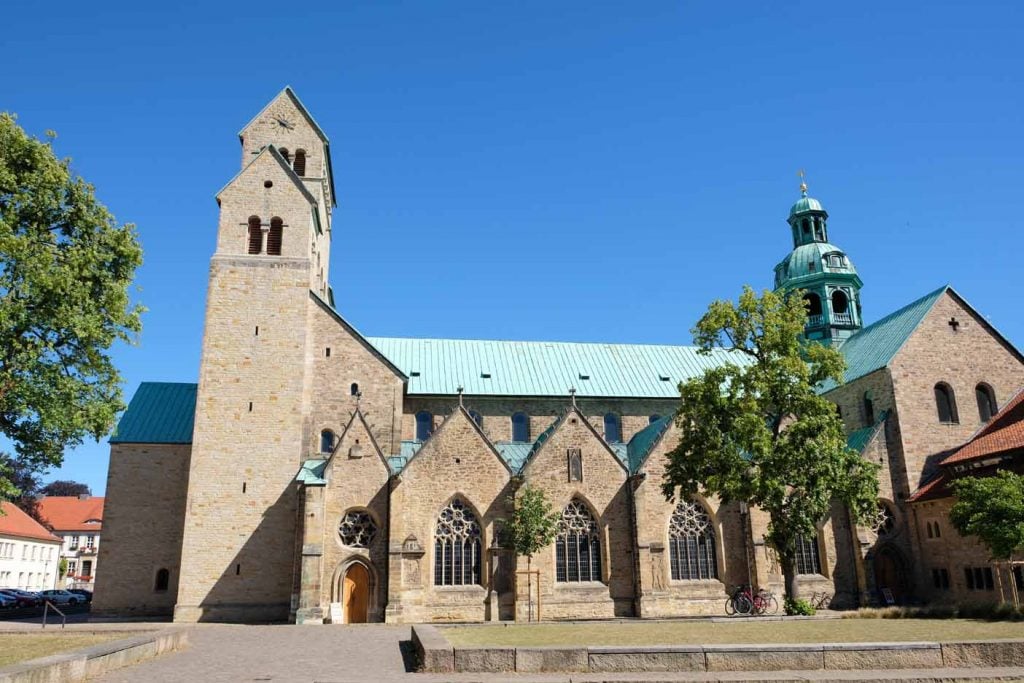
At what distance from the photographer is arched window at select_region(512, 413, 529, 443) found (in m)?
42.3

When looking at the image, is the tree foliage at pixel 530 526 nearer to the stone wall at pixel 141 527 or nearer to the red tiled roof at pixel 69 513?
the stone wall at pixel 141 527

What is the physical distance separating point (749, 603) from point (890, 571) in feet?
30.6

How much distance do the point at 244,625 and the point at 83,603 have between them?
3196cm

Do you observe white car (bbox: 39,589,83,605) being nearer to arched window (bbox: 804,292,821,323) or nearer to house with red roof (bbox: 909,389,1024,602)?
house with red roof (bbox: 909,389,1024,602)

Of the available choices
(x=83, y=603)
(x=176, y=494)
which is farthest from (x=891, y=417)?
(x=83, y=603)

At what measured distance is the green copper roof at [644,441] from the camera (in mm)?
36969

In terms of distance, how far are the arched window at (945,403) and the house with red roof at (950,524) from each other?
5.21ft

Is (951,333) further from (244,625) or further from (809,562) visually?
(244,625)

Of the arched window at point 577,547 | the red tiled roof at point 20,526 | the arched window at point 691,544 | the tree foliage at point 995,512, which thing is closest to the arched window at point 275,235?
the arched window at point 577,547

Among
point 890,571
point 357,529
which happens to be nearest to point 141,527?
point 357,529

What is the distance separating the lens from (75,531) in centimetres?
8912

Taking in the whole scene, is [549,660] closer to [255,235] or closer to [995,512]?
[995,512]

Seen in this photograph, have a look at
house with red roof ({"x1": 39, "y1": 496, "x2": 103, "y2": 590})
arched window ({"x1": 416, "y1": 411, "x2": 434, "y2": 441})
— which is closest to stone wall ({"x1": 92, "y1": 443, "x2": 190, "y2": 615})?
arched window ({"x1": 416, "y1": 411, "x2": 434, "y2": 441})

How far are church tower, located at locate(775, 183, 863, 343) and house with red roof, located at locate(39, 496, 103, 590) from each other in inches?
3168
